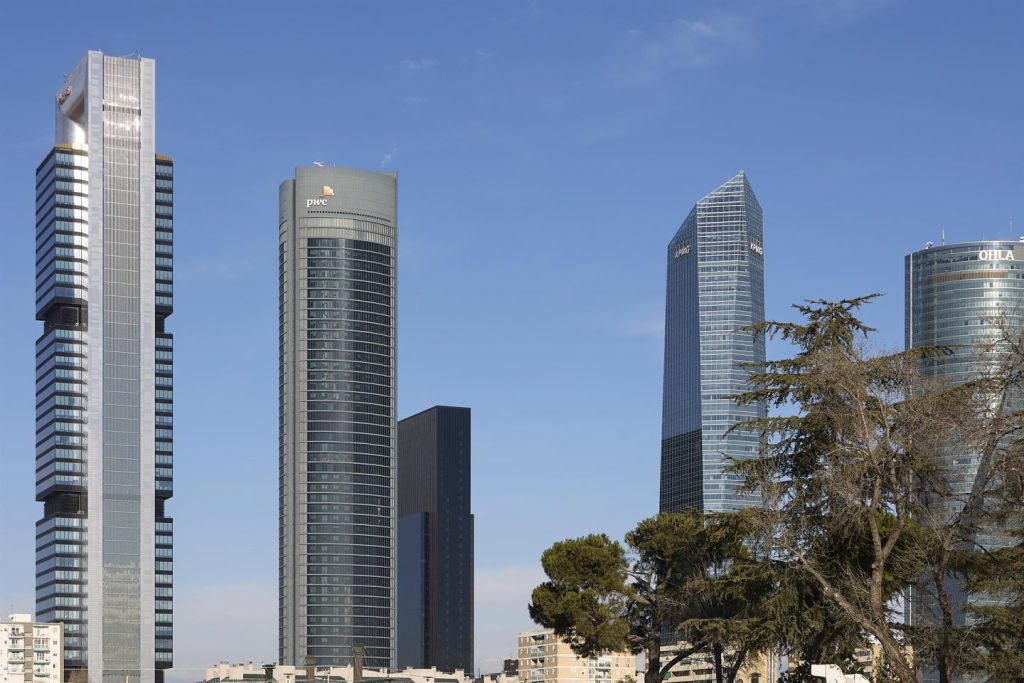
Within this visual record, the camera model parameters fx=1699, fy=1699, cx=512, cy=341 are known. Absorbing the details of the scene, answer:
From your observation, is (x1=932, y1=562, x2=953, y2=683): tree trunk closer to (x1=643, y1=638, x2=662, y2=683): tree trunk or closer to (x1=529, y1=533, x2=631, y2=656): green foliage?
(x1=643, y1=638, x2=662, y2=683): tree trunk

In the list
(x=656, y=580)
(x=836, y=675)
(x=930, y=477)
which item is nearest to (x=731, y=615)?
(x=656, y=580)

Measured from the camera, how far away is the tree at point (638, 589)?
61938 mm

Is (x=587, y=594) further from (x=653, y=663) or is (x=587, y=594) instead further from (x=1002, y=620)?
(x=1002, y=620)

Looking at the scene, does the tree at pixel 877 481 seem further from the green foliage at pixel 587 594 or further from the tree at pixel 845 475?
the green foliage at pixel 587 594

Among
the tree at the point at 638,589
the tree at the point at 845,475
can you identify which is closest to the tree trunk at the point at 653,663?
the tree at the point at 638,589

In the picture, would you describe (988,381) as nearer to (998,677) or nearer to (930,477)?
(930,477)

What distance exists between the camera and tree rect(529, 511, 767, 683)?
6194cm

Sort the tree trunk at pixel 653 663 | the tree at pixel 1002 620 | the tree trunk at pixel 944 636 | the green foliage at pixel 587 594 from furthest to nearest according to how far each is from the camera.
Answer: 1. the green foliage at pixel 587 594
2. the tree trunk at pixel 653 663
3. the tree at pixel 1002 620
4. the tree trunk at pixel 944 636

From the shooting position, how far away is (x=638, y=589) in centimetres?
6506

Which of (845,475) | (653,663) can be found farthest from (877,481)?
(653,663)

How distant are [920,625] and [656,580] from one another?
57.3 ft

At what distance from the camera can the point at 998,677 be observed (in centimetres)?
4422

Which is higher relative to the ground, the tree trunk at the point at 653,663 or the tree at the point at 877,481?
the tree at the point at 877,481

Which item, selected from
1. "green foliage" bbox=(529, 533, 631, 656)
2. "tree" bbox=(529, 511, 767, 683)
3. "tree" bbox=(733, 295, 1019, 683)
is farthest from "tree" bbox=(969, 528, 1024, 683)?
"green foliage" bbox=(529, 533, 631, 656)
